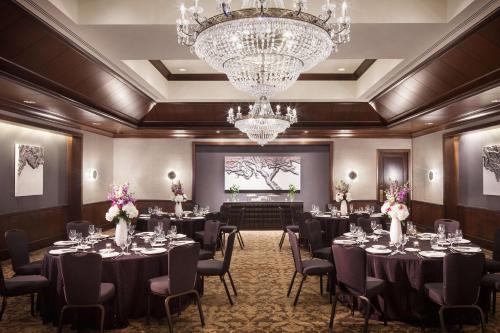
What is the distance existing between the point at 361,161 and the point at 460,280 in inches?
351

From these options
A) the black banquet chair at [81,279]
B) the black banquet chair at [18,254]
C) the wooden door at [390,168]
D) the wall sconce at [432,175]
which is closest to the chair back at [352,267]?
the black banquet chair at [81,279]

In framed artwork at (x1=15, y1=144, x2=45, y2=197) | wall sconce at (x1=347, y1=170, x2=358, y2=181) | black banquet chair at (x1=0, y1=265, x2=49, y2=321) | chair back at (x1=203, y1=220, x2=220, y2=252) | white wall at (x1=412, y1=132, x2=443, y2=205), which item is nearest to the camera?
black banquet chair at (x1=0, y1=265, x2=49, y2=321)

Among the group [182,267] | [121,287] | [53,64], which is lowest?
[121,287]

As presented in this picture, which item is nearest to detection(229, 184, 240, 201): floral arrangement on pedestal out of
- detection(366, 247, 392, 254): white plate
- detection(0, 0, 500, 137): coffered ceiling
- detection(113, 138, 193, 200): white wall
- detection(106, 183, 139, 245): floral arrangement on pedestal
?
detection(113, 138, 193, 200): white wall

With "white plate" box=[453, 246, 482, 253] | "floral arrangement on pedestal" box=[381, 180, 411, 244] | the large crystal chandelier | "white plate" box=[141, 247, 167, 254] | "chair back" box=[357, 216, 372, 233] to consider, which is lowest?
"white plate" box=[453, 246, 482, 253]

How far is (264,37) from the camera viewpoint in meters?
3.16

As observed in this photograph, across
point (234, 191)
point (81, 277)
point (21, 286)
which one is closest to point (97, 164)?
point (234, 191)

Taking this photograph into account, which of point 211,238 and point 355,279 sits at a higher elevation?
point 211,238

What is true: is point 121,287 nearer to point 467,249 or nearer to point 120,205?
point 120,205

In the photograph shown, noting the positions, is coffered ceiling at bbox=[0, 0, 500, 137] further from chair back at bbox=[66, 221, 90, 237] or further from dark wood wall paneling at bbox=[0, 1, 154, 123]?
chair back at bbox=[66, 221, 90, 237]

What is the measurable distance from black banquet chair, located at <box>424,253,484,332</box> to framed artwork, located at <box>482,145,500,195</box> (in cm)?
600

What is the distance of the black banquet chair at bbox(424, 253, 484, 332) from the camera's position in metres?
3.79

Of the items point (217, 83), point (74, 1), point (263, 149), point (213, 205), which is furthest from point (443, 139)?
point (74, 1)

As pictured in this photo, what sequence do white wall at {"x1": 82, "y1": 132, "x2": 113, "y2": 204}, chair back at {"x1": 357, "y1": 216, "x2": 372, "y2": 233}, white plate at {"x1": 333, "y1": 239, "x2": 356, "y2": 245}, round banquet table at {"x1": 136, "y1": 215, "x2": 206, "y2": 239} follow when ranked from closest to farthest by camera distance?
white plate at {"x1": 333, "y1": 239, "x2": 356, "y2": 245} → chair back at {"x1": 357, "y1": 216, "x2": 372, "y2": 233} → round banquet table at {"x1": 136, "y1": 215, "x2": 206, "y2": 239} → white wall at {"x1": 82, "y1": 132, "x2": 113, "y2": 204}
